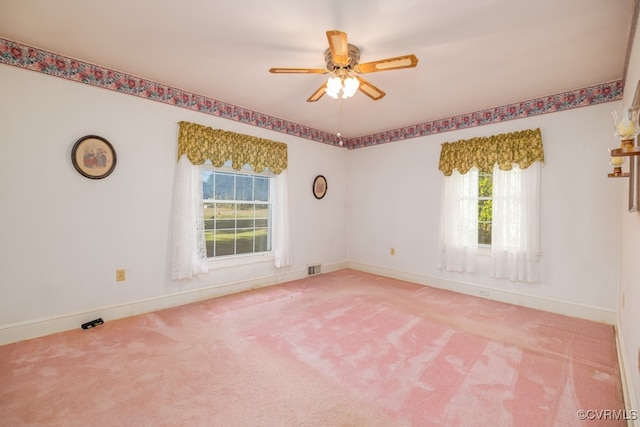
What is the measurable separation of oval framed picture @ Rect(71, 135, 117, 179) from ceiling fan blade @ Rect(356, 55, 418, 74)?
2.69 metres

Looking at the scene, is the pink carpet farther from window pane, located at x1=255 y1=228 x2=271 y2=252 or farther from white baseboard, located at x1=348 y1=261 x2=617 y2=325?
window pane, located at x1=255 y1=228 x2=271 y2=252

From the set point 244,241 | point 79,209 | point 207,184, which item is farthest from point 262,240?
point 79,209

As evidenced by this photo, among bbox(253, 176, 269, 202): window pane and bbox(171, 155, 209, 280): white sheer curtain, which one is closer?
bbox(171, 155, 209, 280): white sheer curtain

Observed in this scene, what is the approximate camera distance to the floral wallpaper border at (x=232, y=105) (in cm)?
256

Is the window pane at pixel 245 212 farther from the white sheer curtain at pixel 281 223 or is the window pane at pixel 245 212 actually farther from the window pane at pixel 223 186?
the white sheer curtain at pixel 281 223

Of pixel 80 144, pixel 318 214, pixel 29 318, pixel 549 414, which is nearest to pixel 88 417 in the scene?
pixel 29 318

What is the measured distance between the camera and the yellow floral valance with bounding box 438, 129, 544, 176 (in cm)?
348

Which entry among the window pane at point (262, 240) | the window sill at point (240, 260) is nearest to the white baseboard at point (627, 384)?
the window sill at point (240, 260)

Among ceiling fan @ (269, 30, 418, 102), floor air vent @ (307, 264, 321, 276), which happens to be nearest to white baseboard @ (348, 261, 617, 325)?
floor air vent @ (307, 264, 321, 276)

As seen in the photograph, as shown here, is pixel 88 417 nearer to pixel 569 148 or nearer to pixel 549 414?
pixel 549 414

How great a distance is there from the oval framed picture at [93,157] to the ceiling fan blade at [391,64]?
269 cm

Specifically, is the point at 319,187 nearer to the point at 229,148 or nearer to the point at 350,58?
the point at 229,148

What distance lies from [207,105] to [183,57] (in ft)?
3.39

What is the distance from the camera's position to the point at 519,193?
3.60 metres
